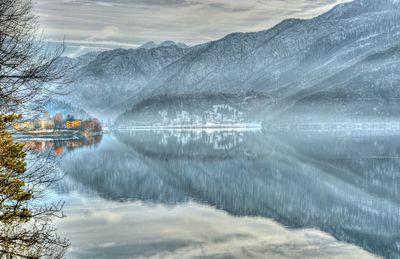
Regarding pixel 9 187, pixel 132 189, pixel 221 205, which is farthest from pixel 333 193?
pixel 9 187

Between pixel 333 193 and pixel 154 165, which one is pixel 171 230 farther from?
pixel 154 165

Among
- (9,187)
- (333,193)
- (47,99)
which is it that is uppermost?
(47,99)

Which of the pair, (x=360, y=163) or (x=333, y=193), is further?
(x=360, y=163)

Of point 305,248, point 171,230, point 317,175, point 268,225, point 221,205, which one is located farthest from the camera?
point 317,175

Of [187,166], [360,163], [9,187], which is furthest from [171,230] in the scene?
[360,163]

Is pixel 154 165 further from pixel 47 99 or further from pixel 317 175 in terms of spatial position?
pixel 47 99

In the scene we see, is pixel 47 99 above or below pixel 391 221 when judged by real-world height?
above

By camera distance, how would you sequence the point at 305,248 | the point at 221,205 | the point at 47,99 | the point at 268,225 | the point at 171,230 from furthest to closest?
the point at 221,205 → the point at 268,225 → the point at 171,230 → the point at 305,248 → the point at 47,99
